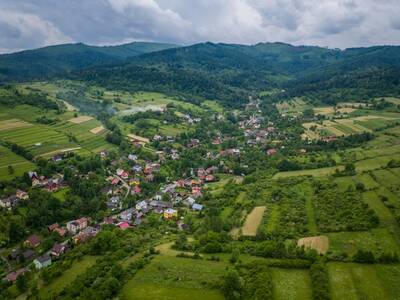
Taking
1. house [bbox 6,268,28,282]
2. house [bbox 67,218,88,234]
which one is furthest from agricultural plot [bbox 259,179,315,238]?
house [bbox 6,268,28,282]

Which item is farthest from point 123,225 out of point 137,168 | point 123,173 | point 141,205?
point 137,168

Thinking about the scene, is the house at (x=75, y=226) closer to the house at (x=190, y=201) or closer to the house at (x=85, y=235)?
the house at (x=85, y=235)

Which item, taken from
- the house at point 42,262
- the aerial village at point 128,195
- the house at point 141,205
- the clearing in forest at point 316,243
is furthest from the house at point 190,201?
the house at point 42,262

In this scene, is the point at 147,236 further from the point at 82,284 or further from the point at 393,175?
the point at 393,175

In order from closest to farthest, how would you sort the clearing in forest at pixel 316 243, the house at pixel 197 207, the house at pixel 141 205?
the clearing in forest at pixel 316 243, the house at pixel 197 207, the house at pixel 141 205

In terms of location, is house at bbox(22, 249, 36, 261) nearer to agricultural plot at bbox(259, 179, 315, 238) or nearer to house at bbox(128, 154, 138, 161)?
agricultural plot at bbox(259, 179, 315, 238)

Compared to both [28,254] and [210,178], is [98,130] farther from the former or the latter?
[28,254]

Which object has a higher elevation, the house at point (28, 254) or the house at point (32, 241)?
the house at point (32, 241)
